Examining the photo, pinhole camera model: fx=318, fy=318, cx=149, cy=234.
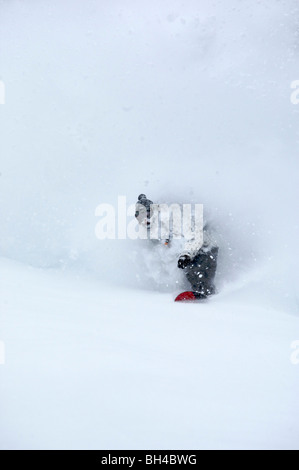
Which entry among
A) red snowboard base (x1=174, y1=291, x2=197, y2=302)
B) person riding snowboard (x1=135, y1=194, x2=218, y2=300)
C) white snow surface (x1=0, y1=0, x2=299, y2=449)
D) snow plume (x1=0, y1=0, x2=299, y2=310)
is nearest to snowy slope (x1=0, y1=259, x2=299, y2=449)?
white snow surface (x1=0, y1=0, x2=299, y2=449)

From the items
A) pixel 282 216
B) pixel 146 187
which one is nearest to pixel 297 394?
pixel 282 216

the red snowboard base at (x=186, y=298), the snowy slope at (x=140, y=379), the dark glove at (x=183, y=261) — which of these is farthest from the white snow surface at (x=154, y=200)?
the dark glove at (x=183, y=261)

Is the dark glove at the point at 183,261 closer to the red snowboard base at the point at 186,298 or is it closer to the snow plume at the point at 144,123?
the red snowboard base at the point at 186,298

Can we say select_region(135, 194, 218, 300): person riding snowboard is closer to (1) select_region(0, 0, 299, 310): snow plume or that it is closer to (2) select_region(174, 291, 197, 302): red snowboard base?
(2) select_region(174, 291, 197, 302): red snowboard base

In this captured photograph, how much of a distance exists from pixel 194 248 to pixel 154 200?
5.74 feet

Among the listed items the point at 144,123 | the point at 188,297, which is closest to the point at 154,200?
the point at 144,123

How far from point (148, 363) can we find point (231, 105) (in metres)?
5.24

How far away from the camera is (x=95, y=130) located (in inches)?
231

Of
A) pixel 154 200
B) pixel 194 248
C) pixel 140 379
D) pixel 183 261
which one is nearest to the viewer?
pixel 140 379

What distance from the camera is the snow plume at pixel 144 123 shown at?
197 inches

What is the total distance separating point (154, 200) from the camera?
523 centimetres

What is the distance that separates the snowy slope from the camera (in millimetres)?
1368

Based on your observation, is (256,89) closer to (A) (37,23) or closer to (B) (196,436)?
(A) (37,23)

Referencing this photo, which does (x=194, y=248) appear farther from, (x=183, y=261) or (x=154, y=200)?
(x=154, y=200)
